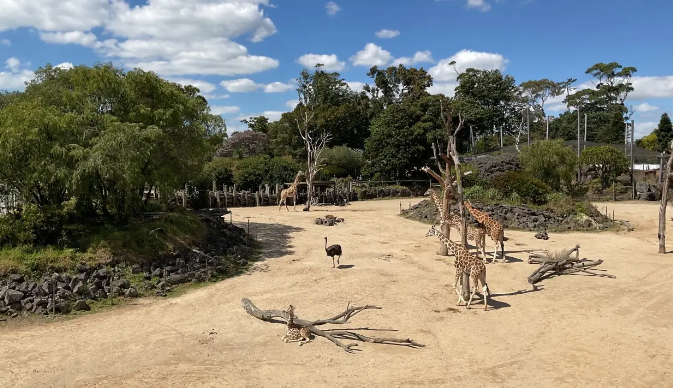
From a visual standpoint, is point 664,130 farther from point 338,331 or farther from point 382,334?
point 338,331

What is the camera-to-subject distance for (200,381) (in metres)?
7.84

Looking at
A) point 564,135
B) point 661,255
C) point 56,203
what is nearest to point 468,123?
point 564,135

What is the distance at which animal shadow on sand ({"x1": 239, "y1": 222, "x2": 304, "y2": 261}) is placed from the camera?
57.6ft

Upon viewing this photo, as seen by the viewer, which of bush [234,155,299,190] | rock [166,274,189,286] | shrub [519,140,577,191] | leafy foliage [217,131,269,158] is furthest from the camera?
leafy foliage [217,131,269,158]

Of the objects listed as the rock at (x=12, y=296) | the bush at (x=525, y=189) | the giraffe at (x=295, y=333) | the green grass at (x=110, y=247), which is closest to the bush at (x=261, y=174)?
the bush at (x=525, y=189)

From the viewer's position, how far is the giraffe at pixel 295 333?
941 centimetres

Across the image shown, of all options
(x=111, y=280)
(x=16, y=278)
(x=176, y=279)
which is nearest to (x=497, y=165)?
(x=176, y=279)

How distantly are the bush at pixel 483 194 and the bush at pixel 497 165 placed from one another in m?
11.0

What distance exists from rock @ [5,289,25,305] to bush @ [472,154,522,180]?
33.6 metres

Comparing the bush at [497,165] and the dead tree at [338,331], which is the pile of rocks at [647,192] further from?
the dead tree at [338,331]

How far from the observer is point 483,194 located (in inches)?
1072

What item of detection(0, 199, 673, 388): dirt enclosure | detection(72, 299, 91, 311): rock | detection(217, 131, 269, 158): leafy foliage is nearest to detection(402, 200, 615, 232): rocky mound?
detection(0, 199, 673, 388): dirt enclosure

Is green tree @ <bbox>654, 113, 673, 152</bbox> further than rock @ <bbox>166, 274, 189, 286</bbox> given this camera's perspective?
Yes

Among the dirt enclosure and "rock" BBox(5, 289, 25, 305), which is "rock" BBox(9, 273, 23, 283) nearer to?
"rock" BBox(5, 289, 25, 305)
